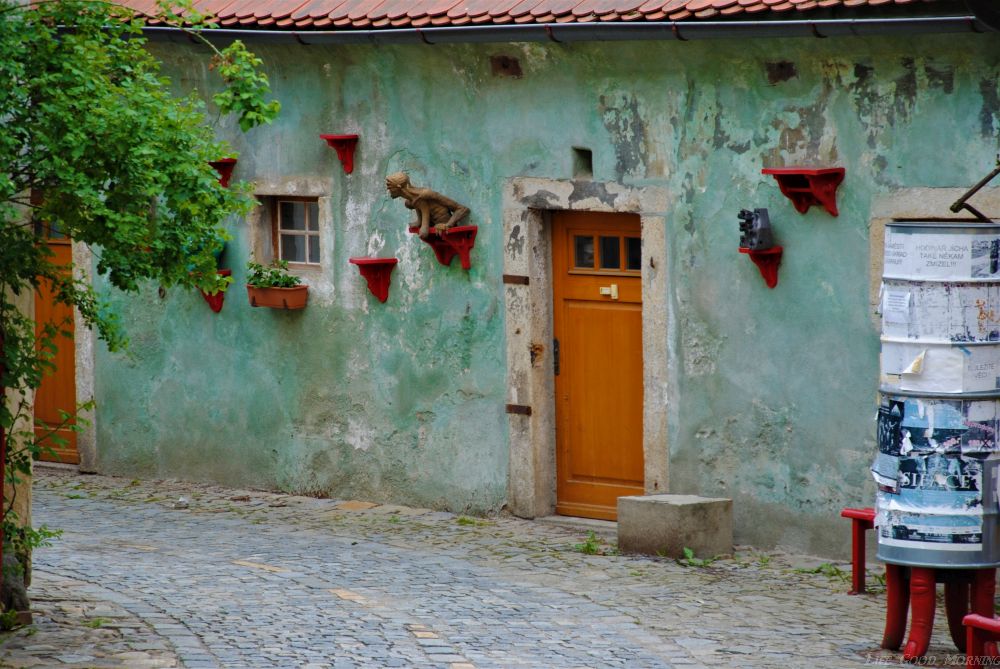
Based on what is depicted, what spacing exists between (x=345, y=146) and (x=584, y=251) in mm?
2018

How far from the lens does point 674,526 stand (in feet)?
33.5

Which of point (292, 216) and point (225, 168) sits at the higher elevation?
point (225, 168)

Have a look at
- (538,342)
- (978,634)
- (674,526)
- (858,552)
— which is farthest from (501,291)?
(978,634)

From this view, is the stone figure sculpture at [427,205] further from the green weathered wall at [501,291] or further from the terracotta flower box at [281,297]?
the terracotta flower box at [281,297]

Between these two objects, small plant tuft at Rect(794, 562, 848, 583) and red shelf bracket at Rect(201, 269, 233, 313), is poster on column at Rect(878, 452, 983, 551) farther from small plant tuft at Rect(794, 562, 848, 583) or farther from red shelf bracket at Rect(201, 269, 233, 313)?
red shelf bracket at Rect(201, 269, 233, 313)

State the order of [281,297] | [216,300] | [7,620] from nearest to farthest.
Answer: [7,620]
[281,297]
[216,300]

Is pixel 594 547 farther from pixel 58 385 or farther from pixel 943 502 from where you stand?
pixel 58 385

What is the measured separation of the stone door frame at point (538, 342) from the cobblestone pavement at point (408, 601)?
428 mm

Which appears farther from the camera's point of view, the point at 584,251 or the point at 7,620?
the point at 584,251

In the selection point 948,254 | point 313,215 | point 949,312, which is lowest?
point 949,312

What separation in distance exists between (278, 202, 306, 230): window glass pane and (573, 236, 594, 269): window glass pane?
2.44 metres

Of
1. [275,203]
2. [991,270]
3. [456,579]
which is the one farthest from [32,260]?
[275,203]

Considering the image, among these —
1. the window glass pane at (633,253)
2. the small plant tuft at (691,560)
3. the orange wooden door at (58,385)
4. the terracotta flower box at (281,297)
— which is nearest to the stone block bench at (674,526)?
the small plant tuft at (691,560)

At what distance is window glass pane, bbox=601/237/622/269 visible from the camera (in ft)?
37.4
